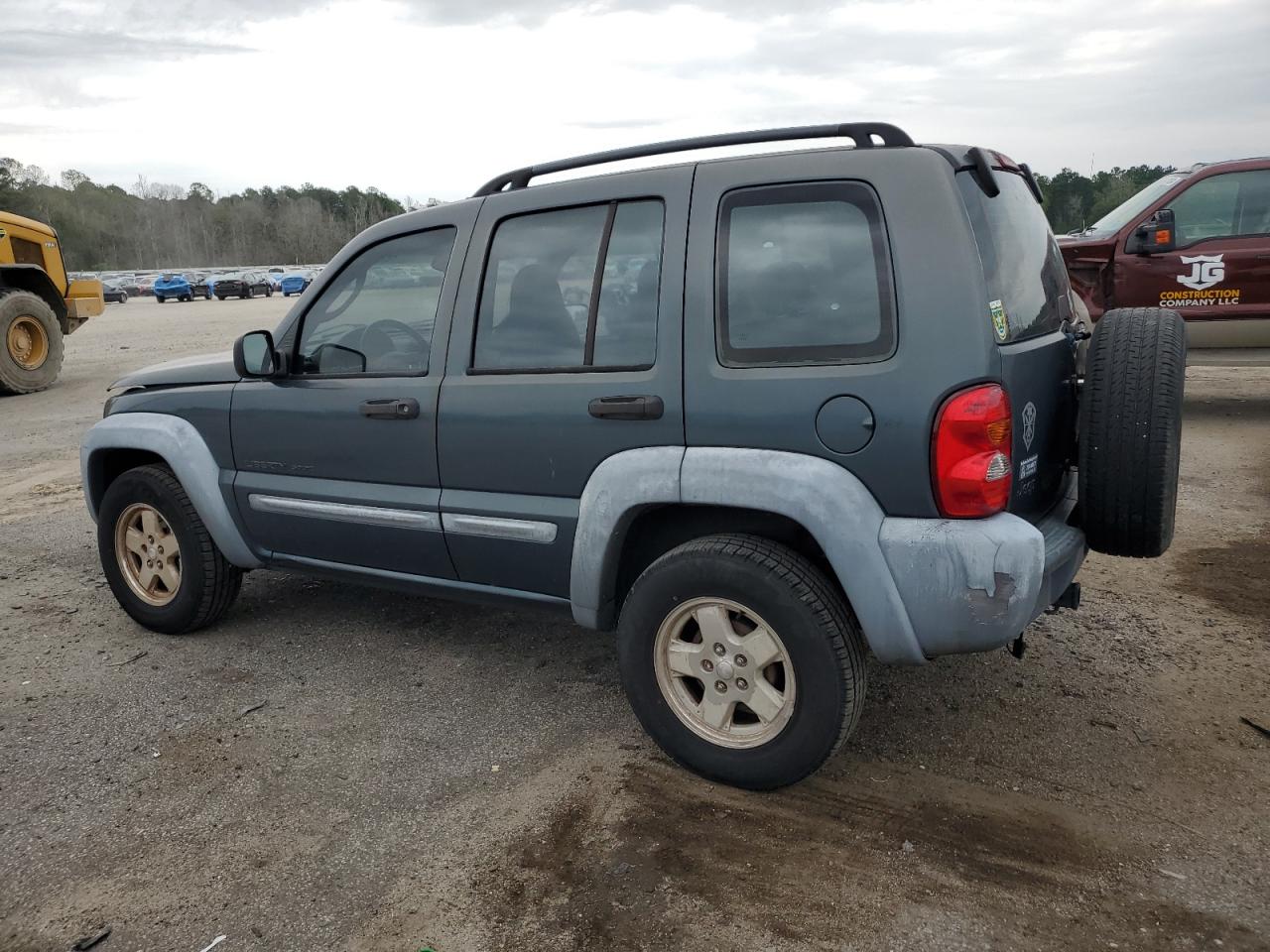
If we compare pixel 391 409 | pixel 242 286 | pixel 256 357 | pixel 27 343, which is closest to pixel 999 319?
pixel 391 409

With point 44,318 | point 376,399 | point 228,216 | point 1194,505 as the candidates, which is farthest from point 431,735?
point 228,216

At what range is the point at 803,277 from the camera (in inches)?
111

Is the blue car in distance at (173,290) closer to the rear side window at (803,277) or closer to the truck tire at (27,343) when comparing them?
the truck tire at (27,343)

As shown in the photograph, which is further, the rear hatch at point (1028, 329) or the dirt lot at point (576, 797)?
the rear hatch at point (1028, 329)

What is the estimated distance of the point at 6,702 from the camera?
3.83 meters

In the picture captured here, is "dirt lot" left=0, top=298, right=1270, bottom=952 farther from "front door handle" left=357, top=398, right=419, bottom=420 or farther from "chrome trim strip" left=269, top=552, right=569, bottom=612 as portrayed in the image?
"front door handle" left=357, top=398, right=419, bottom=420

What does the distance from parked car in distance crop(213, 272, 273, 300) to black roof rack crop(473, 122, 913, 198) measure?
147ft

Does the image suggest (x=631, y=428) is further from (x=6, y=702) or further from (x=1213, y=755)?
(x=6, y=702)

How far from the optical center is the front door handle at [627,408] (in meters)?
2.97

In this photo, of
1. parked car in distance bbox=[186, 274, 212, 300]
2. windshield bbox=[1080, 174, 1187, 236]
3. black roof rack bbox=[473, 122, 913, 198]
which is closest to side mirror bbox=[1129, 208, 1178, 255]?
windshield bbox=[1080, 174, 1187, 236]

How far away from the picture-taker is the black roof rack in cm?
285

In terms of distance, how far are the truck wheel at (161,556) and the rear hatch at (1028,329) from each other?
3.35 meters

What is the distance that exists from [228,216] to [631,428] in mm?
119426

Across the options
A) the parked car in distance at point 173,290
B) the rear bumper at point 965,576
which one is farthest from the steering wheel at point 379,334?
the parked car in distance at point 173,290
